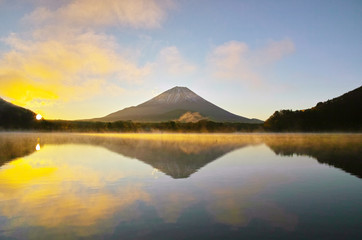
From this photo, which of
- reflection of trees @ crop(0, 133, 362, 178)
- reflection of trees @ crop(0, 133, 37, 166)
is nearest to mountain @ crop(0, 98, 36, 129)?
reflection of trees @ crop(0, 133, 362, 178)

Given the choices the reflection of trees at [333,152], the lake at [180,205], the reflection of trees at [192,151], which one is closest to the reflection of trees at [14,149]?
the reflection of trees at [192,151]

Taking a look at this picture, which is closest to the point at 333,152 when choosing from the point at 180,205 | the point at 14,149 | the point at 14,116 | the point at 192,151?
the point at 192,151

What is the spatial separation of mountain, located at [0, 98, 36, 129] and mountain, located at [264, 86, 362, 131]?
131952 millimetres

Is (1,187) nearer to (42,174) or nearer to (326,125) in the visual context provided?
(42,174)

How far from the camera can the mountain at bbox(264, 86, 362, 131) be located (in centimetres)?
11644

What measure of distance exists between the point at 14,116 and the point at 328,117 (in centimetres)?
16506

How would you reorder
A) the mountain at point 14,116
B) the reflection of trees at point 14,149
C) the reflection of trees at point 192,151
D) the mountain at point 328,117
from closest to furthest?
the reflection of trees at point 192,151 → the reflection of trees at point 14,149 → the mountain at point 328,117 → the mountain at point 14,116

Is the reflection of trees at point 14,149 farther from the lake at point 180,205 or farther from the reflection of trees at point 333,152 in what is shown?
the reflection of trees at point 333,152

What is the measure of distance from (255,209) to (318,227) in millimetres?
2017

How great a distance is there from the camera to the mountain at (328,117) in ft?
382

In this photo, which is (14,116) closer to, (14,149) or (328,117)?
(328,117)

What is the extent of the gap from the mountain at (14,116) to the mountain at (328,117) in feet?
433

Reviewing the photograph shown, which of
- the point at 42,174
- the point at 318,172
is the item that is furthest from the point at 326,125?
the point at 42,174

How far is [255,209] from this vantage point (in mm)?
9312
